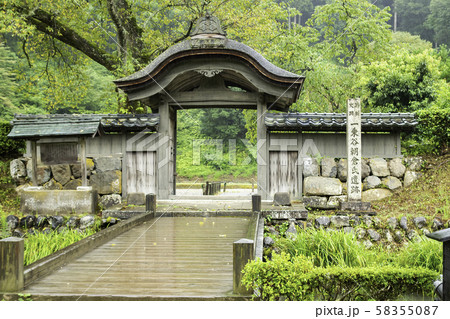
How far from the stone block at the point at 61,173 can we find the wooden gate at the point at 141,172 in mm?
1659

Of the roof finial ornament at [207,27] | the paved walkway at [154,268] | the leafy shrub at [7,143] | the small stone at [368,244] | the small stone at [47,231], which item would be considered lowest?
the small stone at [368,244]

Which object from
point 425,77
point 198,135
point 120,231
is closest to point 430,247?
point 120,231

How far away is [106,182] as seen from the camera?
37.8 ft

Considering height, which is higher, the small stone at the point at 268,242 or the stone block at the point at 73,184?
the stone block at the point at 73,184

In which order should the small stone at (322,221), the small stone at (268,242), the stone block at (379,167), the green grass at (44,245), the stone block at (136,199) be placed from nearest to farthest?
1. the green grass at (44,245)
2. the small stone at (268,242)
3. the small stone at (322,221)
4. the stone block at (136,199)
5. the stone block at (379,167)

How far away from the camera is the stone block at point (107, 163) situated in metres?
11.7

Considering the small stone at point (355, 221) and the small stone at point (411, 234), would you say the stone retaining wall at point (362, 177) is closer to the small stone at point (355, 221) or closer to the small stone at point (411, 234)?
the small stone at point (355, 221)

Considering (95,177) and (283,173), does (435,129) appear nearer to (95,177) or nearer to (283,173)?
(283,173)

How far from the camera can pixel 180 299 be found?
4.23 metres

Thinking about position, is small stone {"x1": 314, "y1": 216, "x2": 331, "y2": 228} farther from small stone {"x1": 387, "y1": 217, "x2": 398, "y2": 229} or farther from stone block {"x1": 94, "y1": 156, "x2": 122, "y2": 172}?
stone block {"x1": 94, "y1": 156, "x2": 122, "y2": 172}

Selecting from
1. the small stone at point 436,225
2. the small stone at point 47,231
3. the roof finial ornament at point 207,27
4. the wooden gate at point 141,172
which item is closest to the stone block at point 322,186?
the small stone at point 436,225

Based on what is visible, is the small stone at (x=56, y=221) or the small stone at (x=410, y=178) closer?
the small stone at (x=56, y=221)

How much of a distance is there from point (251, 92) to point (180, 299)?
831 centimetres

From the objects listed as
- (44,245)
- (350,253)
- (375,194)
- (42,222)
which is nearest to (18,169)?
(42,222)
